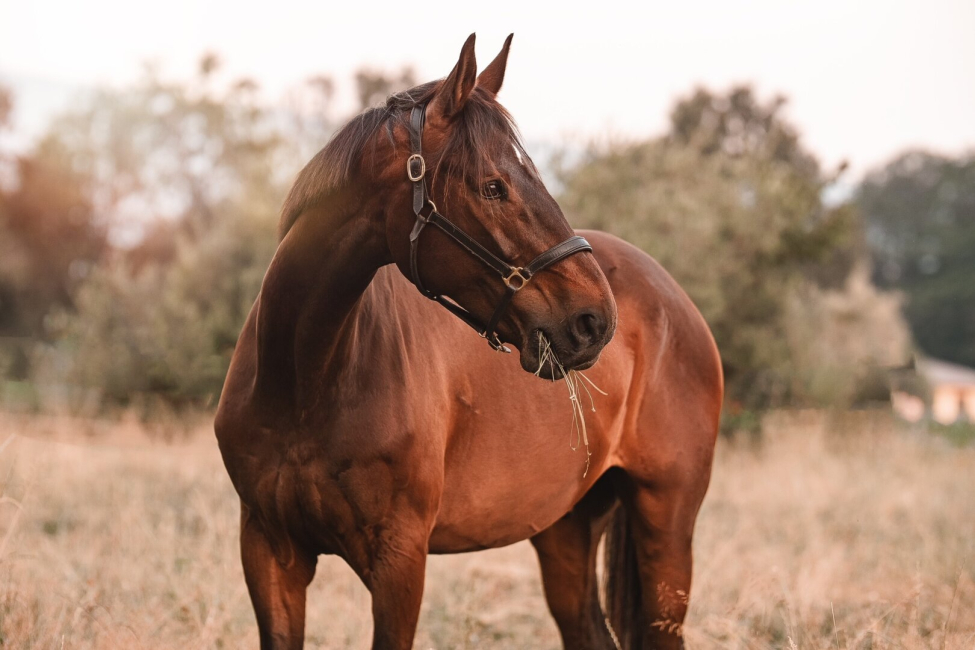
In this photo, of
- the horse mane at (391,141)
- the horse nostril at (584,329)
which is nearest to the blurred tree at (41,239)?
the horse mane at (391,141)

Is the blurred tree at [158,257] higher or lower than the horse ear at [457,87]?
higher

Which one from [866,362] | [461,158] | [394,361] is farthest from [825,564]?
[866,362]

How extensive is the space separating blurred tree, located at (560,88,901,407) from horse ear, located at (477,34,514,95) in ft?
34.4

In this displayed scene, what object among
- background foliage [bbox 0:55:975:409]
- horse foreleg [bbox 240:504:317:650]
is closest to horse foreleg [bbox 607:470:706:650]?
horse foreleg [bbox 240:504:317:650]

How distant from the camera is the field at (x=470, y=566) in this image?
418cm

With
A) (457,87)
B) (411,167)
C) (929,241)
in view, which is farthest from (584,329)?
(929,241)

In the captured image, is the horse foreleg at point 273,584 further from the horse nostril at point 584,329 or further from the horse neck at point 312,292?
the horse nostril at point 584,329

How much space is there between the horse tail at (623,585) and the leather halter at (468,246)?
2091 mm

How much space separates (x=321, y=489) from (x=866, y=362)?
1369 cm

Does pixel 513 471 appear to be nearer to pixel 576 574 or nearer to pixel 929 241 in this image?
pixel 576 574

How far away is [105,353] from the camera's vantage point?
14.1 metres

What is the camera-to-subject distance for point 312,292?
106 inches

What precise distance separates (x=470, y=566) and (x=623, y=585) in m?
2.47

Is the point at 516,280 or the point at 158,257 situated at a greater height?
the point at 158,257
